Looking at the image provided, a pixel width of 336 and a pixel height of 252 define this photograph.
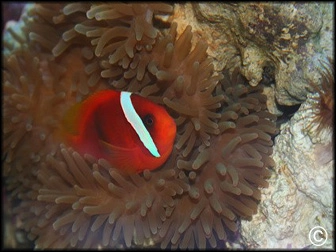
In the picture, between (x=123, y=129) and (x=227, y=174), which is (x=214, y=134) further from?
(x=123, y=129)

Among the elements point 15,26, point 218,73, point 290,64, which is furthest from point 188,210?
point 15,26

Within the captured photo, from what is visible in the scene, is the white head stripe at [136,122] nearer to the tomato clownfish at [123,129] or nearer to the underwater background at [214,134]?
the tomato clownfish at [123,129]

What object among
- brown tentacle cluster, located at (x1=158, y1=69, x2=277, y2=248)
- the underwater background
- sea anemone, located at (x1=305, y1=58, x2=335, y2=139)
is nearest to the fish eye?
the underwater background

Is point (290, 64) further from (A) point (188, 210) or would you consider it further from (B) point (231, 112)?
(A) point (188, 210)

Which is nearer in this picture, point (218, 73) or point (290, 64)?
point (290, 64)

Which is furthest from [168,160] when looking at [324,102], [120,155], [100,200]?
[324,102]

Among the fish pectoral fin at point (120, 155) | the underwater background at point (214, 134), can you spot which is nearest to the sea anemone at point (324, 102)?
the underwater background at point (214, 134)

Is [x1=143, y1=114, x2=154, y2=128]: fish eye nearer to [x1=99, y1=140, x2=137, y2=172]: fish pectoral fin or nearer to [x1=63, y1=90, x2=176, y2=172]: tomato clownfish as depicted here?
[x1=63, y1=90, x2=176, y2=172]: tomato clownfish
